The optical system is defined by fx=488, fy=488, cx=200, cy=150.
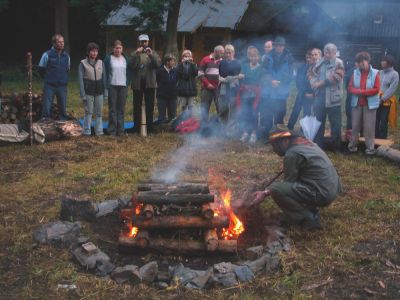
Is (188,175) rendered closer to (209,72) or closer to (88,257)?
(88,257)

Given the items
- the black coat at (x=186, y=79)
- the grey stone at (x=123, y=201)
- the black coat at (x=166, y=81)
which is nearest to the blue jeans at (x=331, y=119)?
the black coat at (x=186, y=79)

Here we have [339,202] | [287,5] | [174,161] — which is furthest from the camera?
[287,5]

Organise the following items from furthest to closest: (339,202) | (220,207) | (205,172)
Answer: (205,172) < (339,202) < (220,207)

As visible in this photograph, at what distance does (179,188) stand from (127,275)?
1.40 meters

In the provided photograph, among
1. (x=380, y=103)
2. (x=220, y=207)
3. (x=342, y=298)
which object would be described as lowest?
(x=342, y=298)

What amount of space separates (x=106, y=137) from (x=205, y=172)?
3.09m

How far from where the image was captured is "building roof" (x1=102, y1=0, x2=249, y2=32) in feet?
78.8

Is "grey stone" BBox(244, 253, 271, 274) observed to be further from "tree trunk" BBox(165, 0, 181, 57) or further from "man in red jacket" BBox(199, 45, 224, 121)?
"tree trunk" BBox(165, 0, 181, 57)

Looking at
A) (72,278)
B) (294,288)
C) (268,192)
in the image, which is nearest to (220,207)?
(268,192)

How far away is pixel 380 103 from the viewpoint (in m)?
9.73

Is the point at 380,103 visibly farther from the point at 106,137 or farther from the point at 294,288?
the point at 294,288

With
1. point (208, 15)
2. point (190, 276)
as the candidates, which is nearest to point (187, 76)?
point (190, 276)

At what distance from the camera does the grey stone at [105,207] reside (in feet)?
19.2

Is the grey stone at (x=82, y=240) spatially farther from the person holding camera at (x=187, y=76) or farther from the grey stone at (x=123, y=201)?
the person holding camera at (x=187, y=76)
